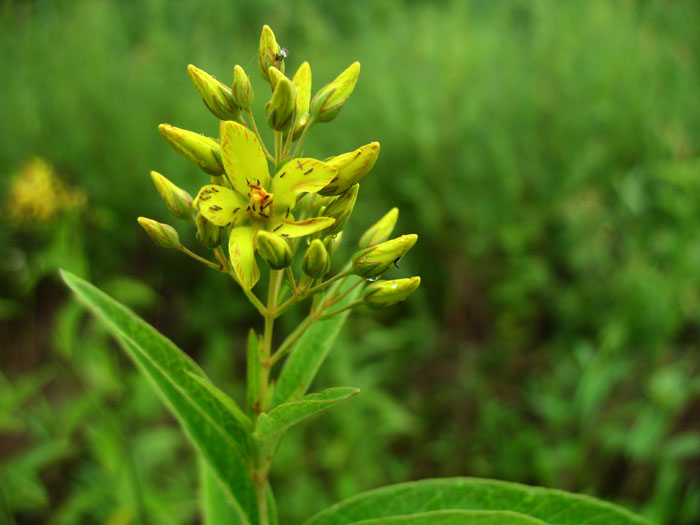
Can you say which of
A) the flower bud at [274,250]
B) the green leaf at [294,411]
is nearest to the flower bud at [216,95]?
the flower bud at [274,250]

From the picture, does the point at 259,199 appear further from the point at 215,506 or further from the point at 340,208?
the point at 215,506

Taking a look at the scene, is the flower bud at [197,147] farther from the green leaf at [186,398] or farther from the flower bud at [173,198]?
the green leaf at [186,398]

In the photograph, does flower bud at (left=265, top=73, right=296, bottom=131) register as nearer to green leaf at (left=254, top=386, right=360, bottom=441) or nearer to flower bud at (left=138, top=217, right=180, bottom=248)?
flower bud at (left=138, top=217, right=180, bottom=248)

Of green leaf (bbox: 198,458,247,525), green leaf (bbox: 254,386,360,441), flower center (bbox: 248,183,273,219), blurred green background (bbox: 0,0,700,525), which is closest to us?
green leaf (bbox: 254,386,360,441)

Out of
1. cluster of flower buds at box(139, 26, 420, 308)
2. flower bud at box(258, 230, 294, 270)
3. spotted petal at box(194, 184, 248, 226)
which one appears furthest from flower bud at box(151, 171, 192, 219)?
flower bud at box(258, 230, 294, 270)

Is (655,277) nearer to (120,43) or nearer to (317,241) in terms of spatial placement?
(317,241)

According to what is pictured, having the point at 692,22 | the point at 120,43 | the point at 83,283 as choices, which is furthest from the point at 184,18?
the point at 83,283
